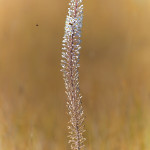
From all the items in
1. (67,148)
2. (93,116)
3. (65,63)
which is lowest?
(67,148)

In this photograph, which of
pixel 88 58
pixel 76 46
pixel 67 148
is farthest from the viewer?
pixel 88 58

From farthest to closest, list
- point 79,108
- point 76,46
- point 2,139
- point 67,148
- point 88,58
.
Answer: point 88,58 → point 2,139 → point 67,148 → point 79,108 → point 76,46

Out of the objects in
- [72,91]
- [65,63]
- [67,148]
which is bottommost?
[67,148]

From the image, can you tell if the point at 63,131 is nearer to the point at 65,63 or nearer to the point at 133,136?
the point at 133,136

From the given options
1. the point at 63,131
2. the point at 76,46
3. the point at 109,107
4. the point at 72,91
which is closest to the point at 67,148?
the point at 63,131

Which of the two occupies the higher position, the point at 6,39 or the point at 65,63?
the point at 6,39

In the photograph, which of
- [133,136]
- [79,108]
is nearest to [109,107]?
[133,136]

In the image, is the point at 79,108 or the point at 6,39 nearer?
the point at 79,108

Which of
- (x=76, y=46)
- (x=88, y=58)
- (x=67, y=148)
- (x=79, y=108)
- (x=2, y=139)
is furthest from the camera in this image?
(x=88, y=58)

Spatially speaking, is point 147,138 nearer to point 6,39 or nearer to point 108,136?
point 108,136
